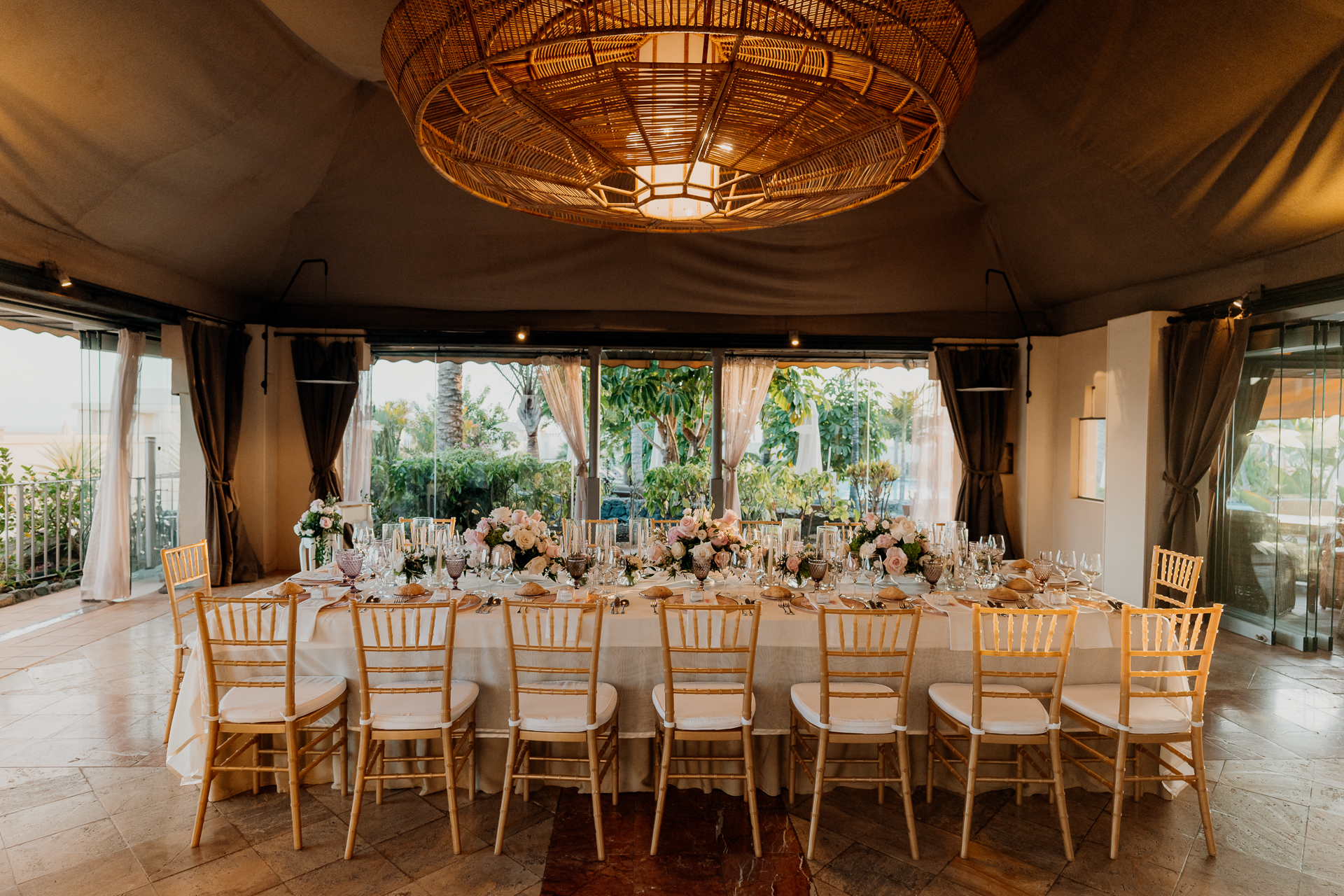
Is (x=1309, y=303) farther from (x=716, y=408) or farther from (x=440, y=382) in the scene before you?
(x=440, y=382)

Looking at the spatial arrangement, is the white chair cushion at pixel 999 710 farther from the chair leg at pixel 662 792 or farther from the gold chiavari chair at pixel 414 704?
the gold chiavari chair at pixel 414 704

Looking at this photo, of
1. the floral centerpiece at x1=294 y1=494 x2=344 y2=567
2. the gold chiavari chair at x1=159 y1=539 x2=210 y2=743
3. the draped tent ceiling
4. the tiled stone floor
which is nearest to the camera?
the tiled stone floor

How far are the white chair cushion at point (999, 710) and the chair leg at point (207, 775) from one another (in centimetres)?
309

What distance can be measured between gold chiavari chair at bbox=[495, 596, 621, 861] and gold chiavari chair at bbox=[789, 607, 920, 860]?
85 centimetres

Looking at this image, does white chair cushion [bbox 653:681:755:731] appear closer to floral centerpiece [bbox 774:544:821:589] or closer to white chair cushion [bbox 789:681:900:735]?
white chair cushion [bbox 789:681:900:735]

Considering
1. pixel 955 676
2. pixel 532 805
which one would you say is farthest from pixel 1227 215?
pixel 532 805

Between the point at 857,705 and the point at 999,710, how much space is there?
599 millimetres

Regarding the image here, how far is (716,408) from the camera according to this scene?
8055mm

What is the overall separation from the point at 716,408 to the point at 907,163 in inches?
205

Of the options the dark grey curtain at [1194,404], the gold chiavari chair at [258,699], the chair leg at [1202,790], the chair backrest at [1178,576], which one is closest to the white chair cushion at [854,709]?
the chair leg at [1202,790]

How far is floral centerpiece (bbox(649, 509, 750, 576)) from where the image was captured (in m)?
3.89

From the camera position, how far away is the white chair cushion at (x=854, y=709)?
301 cm

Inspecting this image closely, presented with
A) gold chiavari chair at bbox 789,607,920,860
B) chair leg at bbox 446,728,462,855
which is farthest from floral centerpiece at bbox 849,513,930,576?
chair leg at bbox 446,728,462,855

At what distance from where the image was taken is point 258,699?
3.18 metres
